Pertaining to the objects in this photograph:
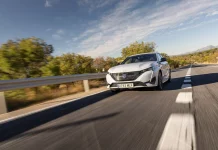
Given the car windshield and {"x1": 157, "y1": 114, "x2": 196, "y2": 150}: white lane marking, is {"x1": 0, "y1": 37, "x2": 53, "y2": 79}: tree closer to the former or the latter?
the car windshield

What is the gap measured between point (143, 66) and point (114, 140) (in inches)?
168

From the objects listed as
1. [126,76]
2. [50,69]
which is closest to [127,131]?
[126,76]

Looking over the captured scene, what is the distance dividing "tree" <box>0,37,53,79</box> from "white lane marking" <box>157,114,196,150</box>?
892 centimetres

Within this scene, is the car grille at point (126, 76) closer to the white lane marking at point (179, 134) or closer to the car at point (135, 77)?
the car at point (135, 77)

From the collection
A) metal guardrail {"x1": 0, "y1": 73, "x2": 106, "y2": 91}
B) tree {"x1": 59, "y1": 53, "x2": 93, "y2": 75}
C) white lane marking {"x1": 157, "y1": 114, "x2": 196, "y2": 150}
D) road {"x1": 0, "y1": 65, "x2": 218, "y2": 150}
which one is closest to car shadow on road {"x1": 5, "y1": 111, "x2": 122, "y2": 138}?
road {"x1": 0, "y1": 65, "x2": 218, "y2": 150}

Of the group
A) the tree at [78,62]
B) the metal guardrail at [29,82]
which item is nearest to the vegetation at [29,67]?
the metal guardrail at [29,82]

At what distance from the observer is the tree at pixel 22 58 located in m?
9.77

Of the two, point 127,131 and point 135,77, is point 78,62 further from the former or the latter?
point 127,131

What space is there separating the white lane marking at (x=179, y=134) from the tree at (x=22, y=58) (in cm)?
892

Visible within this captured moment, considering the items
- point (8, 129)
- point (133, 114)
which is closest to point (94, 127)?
point (133, 114)

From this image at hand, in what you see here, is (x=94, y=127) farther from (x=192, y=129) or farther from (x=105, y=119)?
(x=192, y=129)

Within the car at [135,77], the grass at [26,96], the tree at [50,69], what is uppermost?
the tree at [50,69]

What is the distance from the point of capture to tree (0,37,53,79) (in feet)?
32.0

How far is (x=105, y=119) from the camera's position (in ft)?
11.6
